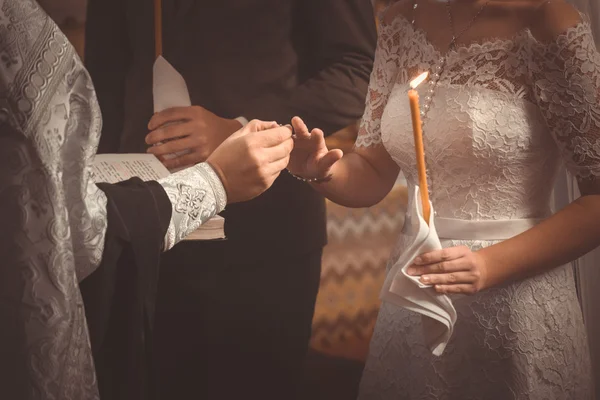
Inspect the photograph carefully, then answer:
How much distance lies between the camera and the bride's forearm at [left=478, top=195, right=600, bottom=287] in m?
1.06

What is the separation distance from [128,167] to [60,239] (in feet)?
1.63

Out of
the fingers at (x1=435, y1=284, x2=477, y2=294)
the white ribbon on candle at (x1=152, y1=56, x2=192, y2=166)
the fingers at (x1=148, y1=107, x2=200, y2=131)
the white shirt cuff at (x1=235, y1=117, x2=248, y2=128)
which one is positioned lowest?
the fingers at (x1=435, y1=284, x2=477, y2=294)

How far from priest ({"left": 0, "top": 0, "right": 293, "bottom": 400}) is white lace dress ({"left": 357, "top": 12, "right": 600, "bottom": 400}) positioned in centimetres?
50

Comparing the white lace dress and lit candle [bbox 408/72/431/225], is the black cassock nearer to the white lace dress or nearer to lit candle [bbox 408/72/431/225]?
lit candle [bbox 408/72/431/225]

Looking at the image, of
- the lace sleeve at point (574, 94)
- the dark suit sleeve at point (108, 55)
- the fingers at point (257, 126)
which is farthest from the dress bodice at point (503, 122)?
the dark suit sleeve at point (108, 55)

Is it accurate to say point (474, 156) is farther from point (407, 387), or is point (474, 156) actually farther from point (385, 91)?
point (407, 387)

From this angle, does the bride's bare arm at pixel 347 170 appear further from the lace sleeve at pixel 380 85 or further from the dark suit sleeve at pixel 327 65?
the dark suit sleeve at pixel 327 65

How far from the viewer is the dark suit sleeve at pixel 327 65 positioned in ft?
4.90

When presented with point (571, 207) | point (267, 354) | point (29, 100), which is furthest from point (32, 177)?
point (267, 354)

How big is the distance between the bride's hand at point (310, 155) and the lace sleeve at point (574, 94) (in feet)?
1.19

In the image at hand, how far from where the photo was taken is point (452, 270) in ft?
3.22

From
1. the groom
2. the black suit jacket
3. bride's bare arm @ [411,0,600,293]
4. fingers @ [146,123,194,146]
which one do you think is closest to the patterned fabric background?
the groom

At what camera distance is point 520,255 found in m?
1.07

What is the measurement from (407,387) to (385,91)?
56cm
